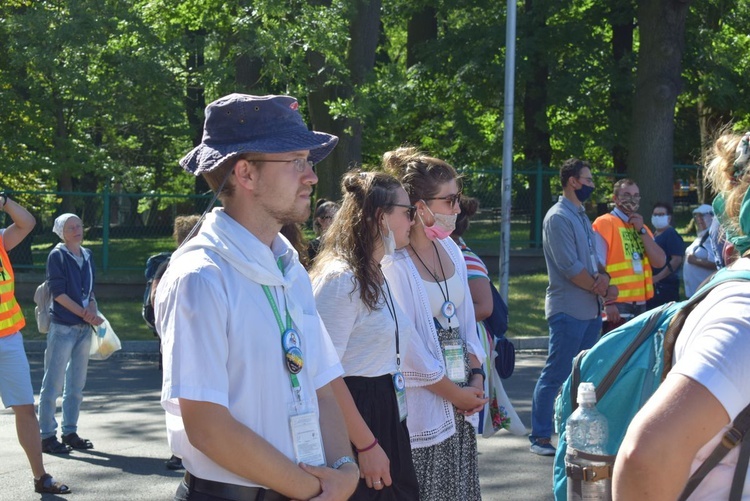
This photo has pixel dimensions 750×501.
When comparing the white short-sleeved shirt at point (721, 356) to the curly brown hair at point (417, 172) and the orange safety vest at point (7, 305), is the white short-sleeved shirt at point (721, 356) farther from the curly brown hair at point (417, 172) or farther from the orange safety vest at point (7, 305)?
the orange safety vest at point (7, 305)

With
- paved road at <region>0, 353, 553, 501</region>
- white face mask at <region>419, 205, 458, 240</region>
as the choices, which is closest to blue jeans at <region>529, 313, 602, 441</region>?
paved road at <region>0, 353, 553, 501</region>

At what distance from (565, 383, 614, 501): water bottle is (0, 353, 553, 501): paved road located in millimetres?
4176

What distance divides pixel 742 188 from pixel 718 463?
65 centimetres

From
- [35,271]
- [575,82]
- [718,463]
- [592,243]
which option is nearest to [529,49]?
[575,82]

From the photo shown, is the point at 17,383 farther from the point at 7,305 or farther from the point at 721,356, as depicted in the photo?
the point at 721,356

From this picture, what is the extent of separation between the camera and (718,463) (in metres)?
2.12

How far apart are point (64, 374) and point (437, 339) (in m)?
4.69

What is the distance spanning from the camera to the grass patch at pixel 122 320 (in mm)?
15019

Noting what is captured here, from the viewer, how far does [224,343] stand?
104 inches

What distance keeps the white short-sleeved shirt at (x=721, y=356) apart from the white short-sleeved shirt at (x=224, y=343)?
108 centimetres

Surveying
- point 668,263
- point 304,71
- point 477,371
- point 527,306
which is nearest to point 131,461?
point 477,371

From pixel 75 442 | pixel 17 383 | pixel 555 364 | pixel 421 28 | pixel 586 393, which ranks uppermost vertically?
pixel 421 28

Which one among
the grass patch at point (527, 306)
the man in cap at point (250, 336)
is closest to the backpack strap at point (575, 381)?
the man in cap at point (250, 336)

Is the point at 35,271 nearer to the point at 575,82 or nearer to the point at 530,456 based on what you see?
the point at 575,82
